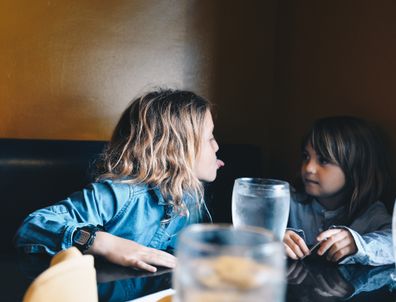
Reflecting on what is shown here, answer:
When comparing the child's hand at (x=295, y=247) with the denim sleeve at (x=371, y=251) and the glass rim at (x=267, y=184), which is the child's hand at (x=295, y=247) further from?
the glass rim at (x=267, y=184)

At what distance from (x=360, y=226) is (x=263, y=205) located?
71 cm


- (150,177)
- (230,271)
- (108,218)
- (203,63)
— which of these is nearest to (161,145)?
(150,177)

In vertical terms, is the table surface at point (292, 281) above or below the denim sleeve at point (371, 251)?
above

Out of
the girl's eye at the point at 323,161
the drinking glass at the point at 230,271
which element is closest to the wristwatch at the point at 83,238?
the drinking glass at the point at 230,271

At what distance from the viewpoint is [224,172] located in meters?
1.77

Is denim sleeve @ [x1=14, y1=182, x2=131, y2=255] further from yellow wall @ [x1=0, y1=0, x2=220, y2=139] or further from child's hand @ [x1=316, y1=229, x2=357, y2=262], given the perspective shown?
yellow wall @ [x1=0, y1=0, x2=220, y2=139]

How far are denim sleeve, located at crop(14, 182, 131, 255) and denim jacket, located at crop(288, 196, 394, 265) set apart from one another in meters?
0.49

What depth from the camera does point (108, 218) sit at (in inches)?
49.9

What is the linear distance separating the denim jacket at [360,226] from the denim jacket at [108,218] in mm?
372

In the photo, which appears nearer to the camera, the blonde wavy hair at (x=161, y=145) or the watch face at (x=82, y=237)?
the watch face at (x=82, y=237)

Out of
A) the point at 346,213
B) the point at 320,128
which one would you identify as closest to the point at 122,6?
the point at 320,128

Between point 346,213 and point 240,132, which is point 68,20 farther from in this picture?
point 346,213

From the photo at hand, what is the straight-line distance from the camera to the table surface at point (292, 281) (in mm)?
754

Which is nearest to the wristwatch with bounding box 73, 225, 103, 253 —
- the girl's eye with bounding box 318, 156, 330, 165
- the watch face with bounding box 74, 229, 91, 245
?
the watch face with bounding box 74, 229, 91, 245
